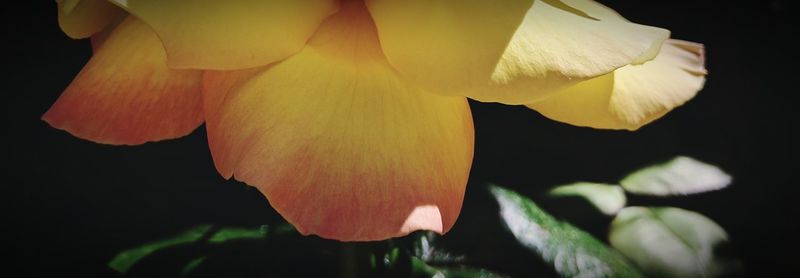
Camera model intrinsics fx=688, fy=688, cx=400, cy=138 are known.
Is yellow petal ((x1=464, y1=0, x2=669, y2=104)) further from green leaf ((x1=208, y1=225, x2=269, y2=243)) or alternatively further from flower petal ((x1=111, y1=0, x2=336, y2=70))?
green leaf ((x1=208, y1=225, x2=269, y2=243))

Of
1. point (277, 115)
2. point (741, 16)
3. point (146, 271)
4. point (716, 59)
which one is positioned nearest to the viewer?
point (277, 115)

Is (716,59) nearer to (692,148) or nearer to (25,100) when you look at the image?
(692,148)

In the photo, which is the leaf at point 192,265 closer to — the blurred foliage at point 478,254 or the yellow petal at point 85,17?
the blurred foliage at point 478,254

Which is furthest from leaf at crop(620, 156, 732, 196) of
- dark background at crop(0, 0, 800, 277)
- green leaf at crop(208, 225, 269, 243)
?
green leaf at crop(208, 225, 269, 243)

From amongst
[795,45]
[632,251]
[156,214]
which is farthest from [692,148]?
[156,214]

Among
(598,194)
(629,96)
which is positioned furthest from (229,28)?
(598,194)

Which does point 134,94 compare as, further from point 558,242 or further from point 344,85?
point 558,242

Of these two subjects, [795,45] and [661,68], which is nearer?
[661,68]
